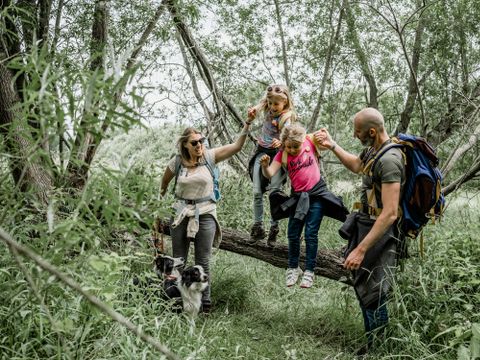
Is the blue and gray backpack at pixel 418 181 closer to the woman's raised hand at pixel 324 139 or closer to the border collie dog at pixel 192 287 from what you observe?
the woman's raised hand at pixel 324 139

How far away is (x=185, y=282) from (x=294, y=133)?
1.88 meters

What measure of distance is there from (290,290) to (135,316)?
304 centimetres

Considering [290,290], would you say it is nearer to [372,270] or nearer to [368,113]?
[372,270]

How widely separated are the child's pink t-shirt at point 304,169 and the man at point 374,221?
1.90ft

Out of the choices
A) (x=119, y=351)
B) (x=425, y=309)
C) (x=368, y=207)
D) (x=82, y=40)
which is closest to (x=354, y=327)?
(x=425, y=309)

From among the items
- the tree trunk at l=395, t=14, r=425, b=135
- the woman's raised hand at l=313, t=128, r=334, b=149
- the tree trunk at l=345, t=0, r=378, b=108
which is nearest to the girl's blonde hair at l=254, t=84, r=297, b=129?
the woman's raised hand at l=313, t=128, r=334, b=149

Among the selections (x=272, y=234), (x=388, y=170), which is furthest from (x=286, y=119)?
(x=388, y=170)

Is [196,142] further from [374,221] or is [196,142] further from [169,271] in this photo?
[374,221]

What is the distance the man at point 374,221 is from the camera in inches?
163

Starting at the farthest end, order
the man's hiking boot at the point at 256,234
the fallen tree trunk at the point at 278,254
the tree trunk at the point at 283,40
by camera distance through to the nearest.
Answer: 1. the tree trunk at the point at 283,40
2. the man's hiking boot at the point at 256,234
3. the fallen tree trunk at the point at 278,254

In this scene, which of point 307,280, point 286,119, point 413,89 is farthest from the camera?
point 413,89

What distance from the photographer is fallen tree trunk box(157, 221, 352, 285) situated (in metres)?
5.71

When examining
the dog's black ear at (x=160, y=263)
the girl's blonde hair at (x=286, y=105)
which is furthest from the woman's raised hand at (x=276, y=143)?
the dog's black ear at (x=160, y=263)

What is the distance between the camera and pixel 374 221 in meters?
4.47
